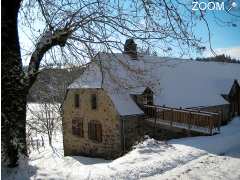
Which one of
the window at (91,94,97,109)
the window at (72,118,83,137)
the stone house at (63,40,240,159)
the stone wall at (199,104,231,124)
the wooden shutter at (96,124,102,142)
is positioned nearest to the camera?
the stone house at (63,40,240,159)

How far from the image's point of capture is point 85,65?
919 centimetres

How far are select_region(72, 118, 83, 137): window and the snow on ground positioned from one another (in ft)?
34.9

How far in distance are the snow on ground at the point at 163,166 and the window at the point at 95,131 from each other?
8318mm

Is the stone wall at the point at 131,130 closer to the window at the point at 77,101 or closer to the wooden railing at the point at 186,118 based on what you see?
the wooden railing at the point at 186,118

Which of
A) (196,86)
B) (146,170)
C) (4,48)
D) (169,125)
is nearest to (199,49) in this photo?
(4,48)

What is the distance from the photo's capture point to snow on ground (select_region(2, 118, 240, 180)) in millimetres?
9278

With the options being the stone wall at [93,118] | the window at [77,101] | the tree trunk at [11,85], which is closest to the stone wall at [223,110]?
the stone wall at [93,118]

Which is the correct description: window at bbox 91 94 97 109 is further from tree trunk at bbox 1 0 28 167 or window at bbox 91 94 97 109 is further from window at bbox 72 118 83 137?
tree trunk at bbox 1 0 28 167

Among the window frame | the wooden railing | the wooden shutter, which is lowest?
the wooden shutter

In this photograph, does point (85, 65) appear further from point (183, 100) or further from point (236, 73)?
point (236, 73)

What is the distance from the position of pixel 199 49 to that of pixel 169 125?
14322 mm

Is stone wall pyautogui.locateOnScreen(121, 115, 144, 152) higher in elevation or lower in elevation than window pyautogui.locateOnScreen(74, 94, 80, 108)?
lower

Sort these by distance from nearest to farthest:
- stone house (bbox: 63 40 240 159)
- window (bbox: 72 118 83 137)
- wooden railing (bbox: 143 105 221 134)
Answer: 1. wooden railing (bbox: 143 105 221 134)
2. stone house (bbox: 63 40 240 159)
3. window (bbox: 72 118 83 137)

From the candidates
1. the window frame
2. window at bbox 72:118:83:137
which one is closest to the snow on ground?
the window frame
